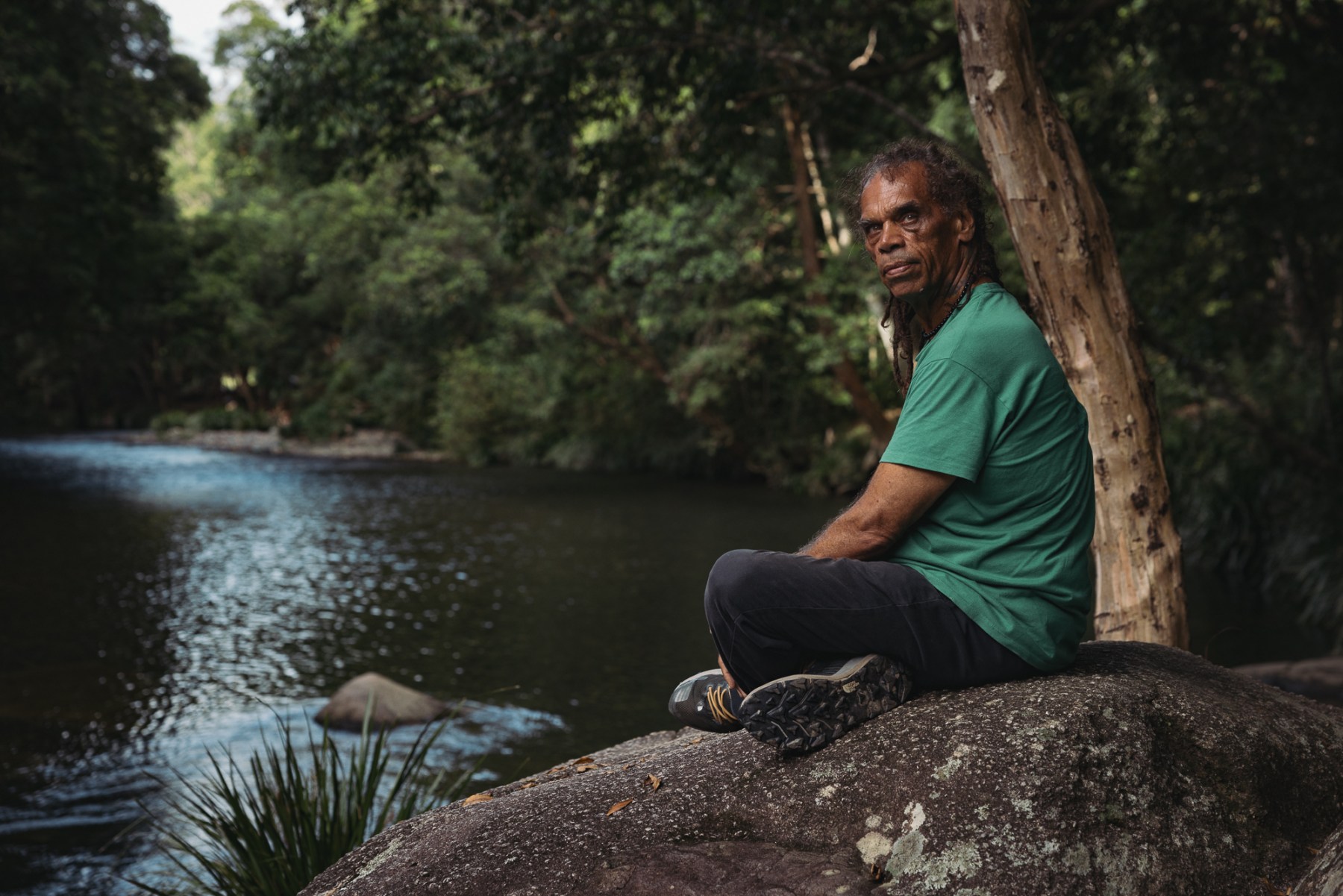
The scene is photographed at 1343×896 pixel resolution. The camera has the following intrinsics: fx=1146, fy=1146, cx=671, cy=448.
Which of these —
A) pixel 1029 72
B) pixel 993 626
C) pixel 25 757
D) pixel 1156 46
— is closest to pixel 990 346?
pixel 993 626

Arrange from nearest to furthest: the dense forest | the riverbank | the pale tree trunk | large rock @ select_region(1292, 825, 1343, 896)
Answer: large rock @ select_region(1292, 825, 1343, 896)
the pale tree trunk
the dense forest
the riverbank

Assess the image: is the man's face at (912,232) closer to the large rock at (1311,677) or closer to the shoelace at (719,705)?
the shoelace at (719,705)

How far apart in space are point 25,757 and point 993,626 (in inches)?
Result: 290

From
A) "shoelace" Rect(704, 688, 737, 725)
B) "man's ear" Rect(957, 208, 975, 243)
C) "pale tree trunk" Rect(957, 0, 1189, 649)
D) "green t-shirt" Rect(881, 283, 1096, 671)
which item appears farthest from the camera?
"pale tree trunk" Rect(957, 0, 1189, 649)

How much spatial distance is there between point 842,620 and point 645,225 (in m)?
19.3

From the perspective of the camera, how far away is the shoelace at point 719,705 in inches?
126

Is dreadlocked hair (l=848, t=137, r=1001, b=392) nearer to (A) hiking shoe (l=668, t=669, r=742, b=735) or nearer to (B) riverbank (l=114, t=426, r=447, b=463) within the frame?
(A) hiking shoe (l=668, t=669, r=742, b=735)

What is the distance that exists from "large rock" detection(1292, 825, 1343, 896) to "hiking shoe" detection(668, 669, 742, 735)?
1377 millimetres

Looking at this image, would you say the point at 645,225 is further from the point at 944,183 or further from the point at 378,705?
the point at 944,183

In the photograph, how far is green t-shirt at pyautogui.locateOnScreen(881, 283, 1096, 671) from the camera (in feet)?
8.55

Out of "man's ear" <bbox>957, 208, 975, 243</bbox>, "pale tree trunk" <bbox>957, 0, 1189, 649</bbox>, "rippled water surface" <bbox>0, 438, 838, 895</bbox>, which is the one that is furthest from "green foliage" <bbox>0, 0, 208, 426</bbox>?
"man's ear" <bbox>957, 208, 975, 243</bbox>

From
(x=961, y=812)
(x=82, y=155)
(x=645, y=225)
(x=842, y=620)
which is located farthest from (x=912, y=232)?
(x=82, y=155)

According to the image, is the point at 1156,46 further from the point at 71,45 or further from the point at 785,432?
the point at 71,45

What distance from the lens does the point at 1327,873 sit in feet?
7.65
